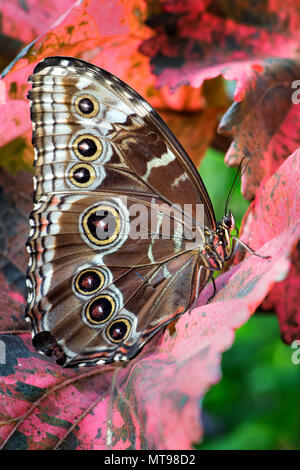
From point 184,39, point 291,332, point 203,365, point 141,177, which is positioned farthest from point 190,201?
point 203,365

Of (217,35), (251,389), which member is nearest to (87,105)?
(217,35)

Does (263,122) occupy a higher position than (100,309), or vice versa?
(263,122)

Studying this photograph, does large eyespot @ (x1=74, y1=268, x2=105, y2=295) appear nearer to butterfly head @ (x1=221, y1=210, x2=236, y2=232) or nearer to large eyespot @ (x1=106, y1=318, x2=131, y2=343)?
large eyespot @ (x1=106, y1=318, x2=131, y2=343)

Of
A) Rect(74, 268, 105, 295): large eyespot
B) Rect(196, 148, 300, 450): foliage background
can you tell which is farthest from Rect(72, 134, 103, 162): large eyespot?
Rect(196, 148, 300, 450): foliage background

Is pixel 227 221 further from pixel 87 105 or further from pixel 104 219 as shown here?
pixel 87 105

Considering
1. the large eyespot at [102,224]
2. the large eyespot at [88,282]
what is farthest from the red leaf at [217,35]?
the large eyespot at [88,282]

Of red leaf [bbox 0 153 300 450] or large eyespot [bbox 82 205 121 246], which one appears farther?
large eyespot [bbox 82 205 121 246]

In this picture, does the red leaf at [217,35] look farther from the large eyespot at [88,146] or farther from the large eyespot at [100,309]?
the large eyespot at [100,309]
